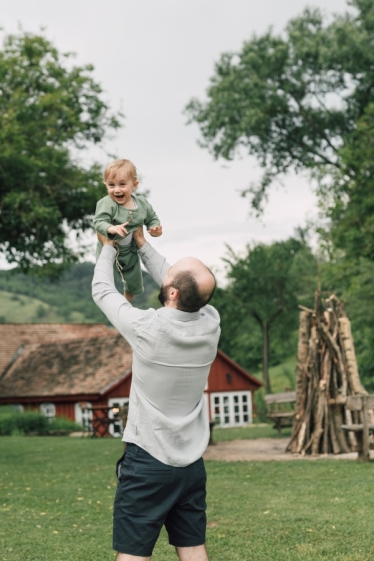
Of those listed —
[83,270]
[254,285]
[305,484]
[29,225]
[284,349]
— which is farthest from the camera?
[83,270]

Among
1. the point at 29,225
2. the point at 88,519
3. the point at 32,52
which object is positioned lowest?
the point at 88,519

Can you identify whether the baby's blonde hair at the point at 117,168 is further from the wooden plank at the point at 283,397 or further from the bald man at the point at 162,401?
the wooden plank at the point at 283,397

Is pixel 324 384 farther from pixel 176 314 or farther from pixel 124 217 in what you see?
pixel 176 314

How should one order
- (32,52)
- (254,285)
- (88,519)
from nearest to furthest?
(88,519)
(32,52)
(254,285)

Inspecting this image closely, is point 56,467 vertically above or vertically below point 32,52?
below

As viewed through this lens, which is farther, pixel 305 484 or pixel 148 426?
pixel 305 484

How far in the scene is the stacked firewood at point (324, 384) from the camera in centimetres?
1559

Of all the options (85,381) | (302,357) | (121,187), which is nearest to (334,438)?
(302,357)

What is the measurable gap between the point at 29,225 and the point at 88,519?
52.3 feet

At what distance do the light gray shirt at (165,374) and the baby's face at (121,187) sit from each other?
2.35 feet

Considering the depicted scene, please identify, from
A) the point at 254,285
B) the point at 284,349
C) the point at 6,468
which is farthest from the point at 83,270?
the point at 6,468

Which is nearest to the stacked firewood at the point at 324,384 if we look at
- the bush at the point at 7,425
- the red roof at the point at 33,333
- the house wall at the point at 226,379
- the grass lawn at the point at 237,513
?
the grass lawn at the point at 237,513

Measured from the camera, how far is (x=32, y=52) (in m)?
27.2

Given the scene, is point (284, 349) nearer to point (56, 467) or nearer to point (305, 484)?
point (56, 467)
